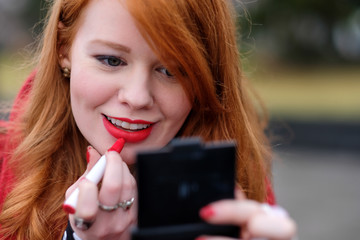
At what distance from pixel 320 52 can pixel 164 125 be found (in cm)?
984

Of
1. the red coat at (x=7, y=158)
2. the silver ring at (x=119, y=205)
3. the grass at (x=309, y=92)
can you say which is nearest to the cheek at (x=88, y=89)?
the silver ring at (x=119, y=205)

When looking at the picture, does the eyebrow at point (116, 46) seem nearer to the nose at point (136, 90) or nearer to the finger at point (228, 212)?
the nose at point (136, 90)

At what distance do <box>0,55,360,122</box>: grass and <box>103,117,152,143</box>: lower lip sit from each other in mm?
4633

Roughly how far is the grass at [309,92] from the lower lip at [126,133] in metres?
4.63

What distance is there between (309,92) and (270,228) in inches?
326

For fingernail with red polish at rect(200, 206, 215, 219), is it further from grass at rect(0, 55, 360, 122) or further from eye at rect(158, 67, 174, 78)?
grass at rect(0, 55, 360, 122)

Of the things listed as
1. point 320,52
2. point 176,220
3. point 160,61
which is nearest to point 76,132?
point 160,61

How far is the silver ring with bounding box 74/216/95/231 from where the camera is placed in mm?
1053

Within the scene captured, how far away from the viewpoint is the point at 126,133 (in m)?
1.36

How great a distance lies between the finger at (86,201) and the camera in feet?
3.21

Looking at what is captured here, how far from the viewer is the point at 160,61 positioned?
1.30 m

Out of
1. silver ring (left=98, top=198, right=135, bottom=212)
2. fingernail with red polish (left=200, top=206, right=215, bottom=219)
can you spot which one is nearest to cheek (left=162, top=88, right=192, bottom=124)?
silver ring (left=98, top=198, right=135, bottom=212)

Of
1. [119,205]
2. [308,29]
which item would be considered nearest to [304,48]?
[308,29]

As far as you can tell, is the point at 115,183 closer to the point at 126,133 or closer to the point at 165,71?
the point at 126,133
